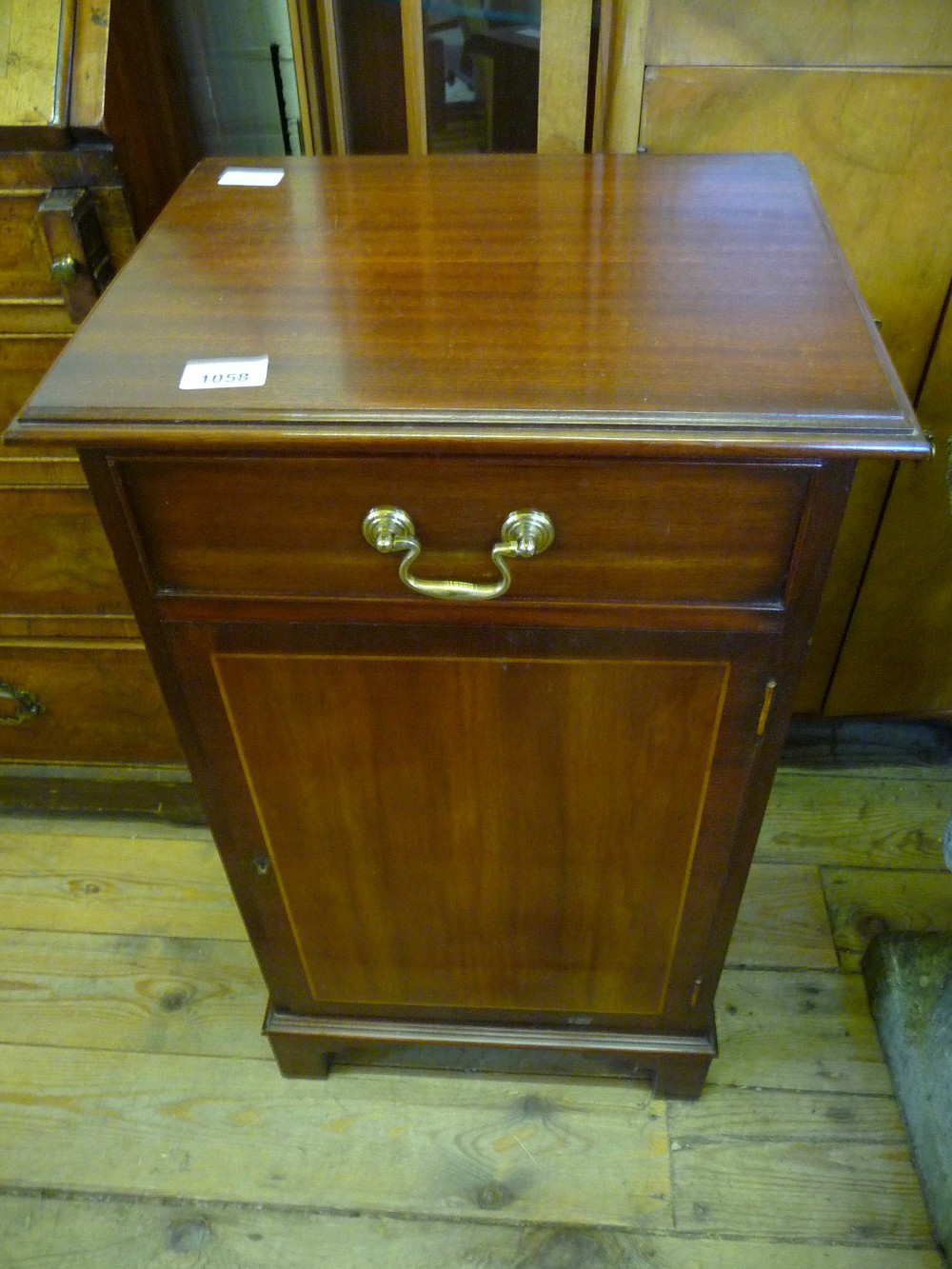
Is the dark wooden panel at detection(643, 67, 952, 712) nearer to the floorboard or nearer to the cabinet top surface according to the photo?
the cabinet top surface

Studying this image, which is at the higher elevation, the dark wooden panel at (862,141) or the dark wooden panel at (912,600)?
the dark wooden panel at (862,141)

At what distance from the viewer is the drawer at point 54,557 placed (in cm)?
106

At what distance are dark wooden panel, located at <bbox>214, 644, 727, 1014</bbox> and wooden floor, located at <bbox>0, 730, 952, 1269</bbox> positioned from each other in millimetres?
173

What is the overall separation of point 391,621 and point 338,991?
515 millimetres

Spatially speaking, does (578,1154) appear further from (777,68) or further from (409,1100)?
(777,68)

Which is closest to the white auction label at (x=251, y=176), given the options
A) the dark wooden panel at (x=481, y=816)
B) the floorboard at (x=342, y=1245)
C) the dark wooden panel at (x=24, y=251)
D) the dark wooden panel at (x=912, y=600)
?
the dark wooden panel at (x=24, y=251)

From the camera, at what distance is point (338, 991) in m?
1.05

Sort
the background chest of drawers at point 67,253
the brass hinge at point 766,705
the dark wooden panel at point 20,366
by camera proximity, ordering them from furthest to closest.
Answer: the dark wooden panel at point 20,366 < the background chest of drawers at point 67,253 < the brass hinge at point 766,705

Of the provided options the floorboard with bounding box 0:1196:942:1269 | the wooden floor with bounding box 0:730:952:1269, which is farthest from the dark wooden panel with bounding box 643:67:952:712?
the floorboard with bounding box 0:1196:942:1269

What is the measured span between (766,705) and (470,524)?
0.87 feet

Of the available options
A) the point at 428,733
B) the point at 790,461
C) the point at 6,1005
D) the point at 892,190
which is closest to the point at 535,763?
the point at 428,733

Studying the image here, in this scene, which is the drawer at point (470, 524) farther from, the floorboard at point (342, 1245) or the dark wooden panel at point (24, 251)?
the floorboard at point (342, 1245)

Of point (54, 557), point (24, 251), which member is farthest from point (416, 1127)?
point (24, 251)

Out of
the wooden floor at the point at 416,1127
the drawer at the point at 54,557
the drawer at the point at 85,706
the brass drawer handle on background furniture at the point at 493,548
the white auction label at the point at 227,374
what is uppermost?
the white auction label at the point at 227,374
